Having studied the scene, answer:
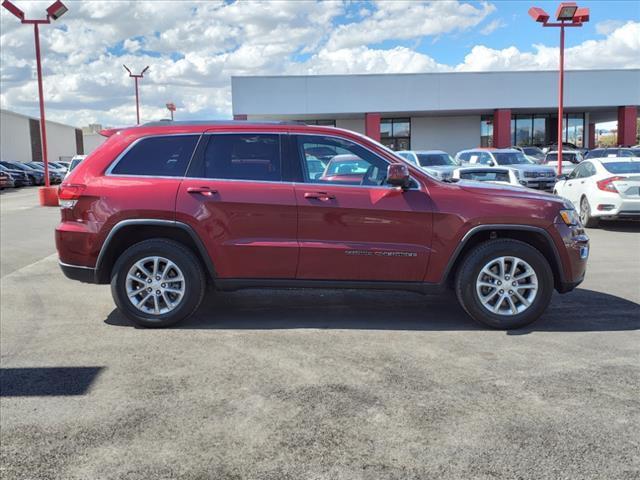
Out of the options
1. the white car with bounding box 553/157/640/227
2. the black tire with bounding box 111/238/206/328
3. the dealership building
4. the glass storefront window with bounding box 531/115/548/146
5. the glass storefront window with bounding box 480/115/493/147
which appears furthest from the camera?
the glass storefront window with bounding box 531/115/548/146

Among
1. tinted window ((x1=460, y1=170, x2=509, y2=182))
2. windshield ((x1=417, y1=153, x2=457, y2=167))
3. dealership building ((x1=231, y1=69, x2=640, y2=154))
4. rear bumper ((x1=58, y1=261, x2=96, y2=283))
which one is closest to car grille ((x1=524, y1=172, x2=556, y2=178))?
tinted window ((x1=460, y1=170, x2=509, y2=182))

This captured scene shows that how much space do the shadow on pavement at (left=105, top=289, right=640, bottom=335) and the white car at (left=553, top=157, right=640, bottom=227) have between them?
18.4 feet

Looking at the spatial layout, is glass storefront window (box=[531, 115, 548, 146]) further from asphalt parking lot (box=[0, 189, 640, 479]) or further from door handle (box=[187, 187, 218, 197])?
door handle (box=[187, 187, 218, 197])

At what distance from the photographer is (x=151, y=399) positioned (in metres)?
3.86

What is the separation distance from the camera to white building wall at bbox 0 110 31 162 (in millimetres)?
53781

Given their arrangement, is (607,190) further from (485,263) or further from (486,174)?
(485,263)

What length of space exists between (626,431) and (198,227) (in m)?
3.61

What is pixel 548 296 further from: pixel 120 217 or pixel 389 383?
pixel 120 217

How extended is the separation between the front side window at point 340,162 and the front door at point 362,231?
0.06 m

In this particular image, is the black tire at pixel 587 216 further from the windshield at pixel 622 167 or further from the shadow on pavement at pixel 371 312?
the shadow on pavement at pixel 371 312

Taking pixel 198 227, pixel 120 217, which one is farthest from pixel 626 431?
pixel 120 217

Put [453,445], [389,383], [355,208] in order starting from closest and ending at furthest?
[453,445], [389,383], [355,208]

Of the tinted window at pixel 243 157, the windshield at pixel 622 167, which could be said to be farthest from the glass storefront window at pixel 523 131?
the tinted window at pixel 243 157

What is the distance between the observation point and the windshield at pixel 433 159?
19078 mm
